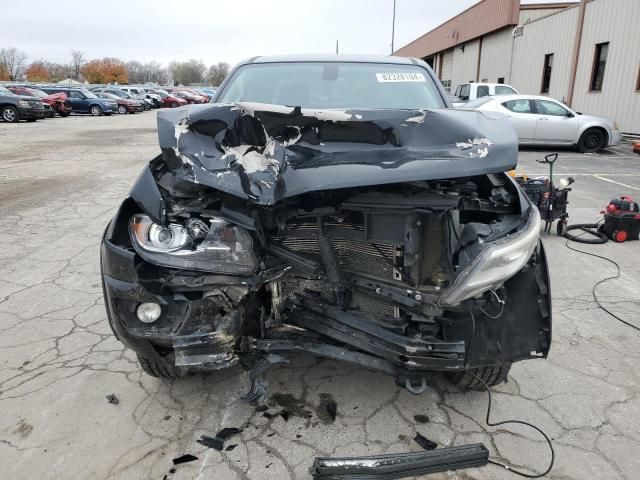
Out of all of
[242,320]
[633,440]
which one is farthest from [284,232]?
[633,440]

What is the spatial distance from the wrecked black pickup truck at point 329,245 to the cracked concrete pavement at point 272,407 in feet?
1.15

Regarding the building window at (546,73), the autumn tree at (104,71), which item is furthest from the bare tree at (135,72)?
the building window at (546,73)

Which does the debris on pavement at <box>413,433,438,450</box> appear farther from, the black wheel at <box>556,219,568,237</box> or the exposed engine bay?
the black wheel at <box>556,219,568,237</box>

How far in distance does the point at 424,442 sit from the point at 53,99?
2915 centimetres

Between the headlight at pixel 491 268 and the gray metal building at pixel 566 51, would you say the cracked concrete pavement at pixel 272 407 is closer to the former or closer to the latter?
the headlight at pixel 491 268

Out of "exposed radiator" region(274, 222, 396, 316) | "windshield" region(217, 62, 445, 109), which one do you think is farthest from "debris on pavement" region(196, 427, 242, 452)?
"windshield" region(217, 62, 445, 109)

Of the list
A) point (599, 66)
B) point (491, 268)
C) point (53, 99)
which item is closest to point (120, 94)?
point (53, 99)

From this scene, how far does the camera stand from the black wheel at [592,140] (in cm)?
1326

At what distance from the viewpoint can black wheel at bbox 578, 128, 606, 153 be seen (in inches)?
522

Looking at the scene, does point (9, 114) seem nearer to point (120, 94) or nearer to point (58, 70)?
point (120, 94)

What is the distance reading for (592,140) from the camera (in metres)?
13.4

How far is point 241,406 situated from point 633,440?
198 cm

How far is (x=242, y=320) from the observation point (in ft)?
7.54

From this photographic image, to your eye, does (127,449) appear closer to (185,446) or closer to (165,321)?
(185,446)
